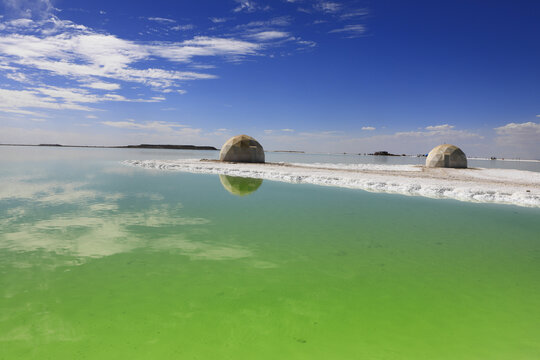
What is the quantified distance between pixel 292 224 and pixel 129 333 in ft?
11.7

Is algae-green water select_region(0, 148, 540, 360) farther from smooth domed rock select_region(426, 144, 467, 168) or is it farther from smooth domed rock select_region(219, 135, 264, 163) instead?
smooth domed rock select_region(426, 144, 467, 168)

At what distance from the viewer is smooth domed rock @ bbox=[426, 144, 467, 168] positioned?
80.1 feet

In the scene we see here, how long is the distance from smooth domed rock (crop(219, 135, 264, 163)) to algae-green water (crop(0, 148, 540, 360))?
18.9 meters

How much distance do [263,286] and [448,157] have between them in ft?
83.6

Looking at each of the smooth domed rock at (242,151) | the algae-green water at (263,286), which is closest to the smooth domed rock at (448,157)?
the smooth domed rock at (242,151)

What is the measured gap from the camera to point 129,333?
2.21m

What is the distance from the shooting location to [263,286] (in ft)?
9.84

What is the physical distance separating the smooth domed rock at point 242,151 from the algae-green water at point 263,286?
18881 millimetres

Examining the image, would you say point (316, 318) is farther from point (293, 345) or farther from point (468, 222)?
point (468, 222)

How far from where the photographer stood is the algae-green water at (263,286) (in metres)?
2.14

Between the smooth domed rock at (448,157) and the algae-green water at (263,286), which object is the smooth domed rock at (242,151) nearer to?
the smooth domed rock at (448,157)

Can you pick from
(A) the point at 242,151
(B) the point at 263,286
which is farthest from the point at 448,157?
(B) the point at 263,286

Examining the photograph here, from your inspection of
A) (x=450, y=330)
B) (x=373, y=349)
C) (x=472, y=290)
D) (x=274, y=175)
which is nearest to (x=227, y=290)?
(x=373, y=349)

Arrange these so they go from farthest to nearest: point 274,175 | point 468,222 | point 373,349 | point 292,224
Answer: point 274,175, point 468,222, point 292,224, point 373,349
